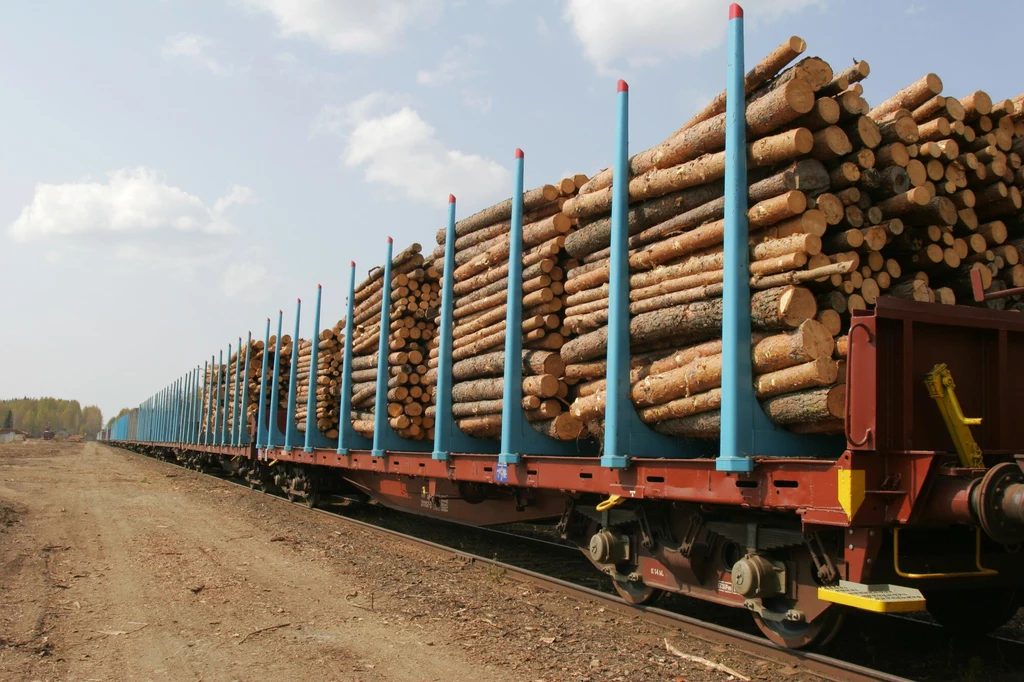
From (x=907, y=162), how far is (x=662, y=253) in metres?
1.81

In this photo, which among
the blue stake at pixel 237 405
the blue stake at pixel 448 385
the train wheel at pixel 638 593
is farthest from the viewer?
the blue stake at pixel 237 405

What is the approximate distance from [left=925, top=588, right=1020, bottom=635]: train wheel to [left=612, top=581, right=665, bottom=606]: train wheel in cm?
194

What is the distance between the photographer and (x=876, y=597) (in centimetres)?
427

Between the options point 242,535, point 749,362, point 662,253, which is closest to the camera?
point 749,362

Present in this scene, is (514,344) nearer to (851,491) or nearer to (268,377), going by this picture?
(851,491)

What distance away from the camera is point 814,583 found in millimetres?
5000

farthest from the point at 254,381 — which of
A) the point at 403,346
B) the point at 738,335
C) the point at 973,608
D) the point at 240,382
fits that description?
the point at 973,608

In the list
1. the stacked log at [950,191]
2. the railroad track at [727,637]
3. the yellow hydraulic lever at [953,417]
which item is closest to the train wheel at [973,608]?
the railroad track at [727,637]

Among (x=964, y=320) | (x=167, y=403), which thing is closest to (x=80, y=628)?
(x=964, y=320)

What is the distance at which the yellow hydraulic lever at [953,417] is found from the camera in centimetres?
454

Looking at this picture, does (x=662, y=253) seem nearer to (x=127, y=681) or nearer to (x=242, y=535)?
(x=127, y=681)

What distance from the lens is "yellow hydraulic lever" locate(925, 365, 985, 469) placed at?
4.54m

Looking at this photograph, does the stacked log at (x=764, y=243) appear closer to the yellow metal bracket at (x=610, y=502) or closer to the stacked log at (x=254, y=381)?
A: the yellow metal bracket at (x=610, y=502)

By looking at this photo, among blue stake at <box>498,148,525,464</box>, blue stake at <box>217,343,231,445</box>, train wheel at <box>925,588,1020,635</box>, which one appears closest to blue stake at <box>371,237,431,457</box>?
blue stake at <box>498,148,525,464</box>
